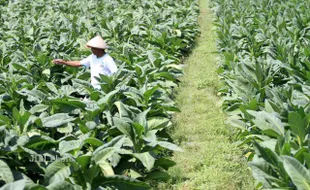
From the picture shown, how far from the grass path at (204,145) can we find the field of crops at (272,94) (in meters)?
0.27

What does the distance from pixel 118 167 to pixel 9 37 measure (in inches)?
217

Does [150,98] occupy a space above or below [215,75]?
above

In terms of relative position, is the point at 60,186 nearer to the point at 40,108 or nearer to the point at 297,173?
the point at 297,173

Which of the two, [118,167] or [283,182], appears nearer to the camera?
[283,182]

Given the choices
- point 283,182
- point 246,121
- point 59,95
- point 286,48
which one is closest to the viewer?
point 283,182

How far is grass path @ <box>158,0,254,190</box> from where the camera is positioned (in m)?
5.29

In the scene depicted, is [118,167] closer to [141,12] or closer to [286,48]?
[286,48]

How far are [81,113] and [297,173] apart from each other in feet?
9.07

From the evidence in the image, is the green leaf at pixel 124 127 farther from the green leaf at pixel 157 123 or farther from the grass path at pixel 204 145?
the grass path at pixel 204 145

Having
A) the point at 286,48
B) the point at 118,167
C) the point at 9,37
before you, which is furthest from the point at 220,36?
the point at 118,167

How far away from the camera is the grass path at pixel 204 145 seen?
5289mm

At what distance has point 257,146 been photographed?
12.4 feet

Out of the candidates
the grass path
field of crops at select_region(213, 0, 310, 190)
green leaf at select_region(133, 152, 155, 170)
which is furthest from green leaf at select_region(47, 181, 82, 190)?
the grass path

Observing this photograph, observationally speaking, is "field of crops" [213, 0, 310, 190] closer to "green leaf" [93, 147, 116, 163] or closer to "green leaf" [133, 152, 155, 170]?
"green leaf" [133, 152, 155, 170]
